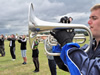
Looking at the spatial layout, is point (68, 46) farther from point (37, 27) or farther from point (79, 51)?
point (37, 27)

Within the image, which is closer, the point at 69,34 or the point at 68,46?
the point at 68,46

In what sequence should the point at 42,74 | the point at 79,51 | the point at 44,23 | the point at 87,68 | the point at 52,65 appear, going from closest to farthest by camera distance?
the point at 87,68 → the point at 79,51 → the point at 44,23 → the point at 52,65 → the point at 42,74

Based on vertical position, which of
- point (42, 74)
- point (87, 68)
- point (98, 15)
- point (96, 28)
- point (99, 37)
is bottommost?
point (42, 74)

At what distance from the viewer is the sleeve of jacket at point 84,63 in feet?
3.24

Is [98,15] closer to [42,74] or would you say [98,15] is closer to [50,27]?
[50,27]

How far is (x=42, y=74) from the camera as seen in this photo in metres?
5.42

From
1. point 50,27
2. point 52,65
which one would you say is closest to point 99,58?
point 50,27

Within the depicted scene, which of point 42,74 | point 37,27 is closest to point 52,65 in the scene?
point 42,74

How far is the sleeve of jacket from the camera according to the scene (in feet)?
3.24

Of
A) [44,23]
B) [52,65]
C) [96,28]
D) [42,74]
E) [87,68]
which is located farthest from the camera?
[42,74]

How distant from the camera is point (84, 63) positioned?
3.36 ft

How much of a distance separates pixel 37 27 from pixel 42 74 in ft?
14.8

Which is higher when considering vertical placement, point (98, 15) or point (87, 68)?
point (98, 15)

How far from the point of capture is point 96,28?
1.23 meters
